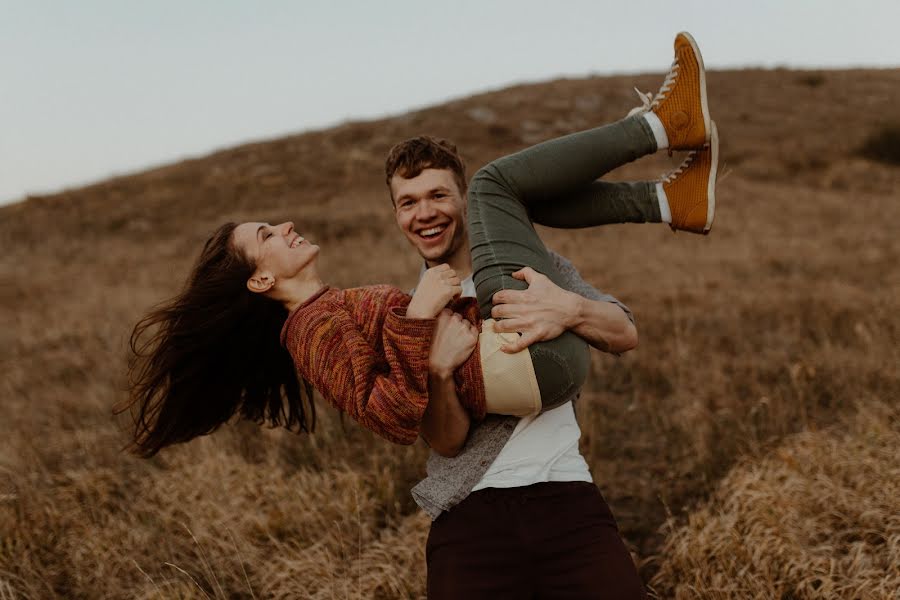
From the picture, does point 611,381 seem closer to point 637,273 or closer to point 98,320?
point 637,273

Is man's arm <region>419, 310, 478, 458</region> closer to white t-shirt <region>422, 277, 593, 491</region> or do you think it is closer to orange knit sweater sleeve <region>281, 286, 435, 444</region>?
orange knit sweater sleeve <region>281, 286, 435, 444</region>

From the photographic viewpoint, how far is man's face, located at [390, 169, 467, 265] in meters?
2.70

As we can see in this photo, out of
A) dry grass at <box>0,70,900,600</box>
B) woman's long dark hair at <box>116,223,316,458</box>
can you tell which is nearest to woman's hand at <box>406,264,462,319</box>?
woman's long dark hair at <box>116,223,316,458</box>

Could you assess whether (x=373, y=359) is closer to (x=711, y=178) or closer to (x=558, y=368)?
(x=558, y=368)

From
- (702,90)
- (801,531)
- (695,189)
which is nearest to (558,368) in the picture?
(695,189)

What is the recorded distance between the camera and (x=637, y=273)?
9430mm

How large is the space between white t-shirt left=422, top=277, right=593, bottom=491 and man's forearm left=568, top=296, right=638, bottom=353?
0.30 metres

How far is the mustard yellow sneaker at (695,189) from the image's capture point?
2539 millimetres

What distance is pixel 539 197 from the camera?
249 centimetres

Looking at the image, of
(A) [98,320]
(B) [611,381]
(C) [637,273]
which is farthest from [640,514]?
(A) [98,320]

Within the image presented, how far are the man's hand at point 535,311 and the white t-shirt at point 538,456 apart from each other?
0.35 m

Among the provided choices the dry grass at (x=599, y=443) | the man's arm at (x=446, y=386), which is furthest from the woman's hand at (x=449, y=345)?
the dry grass at (x=599, y=443)

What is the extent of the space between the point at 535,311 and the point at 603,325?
328mm

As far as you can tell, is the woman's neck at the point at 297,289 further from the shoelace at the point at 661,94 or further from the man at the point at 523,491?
the shoelace at the point at 661,94
